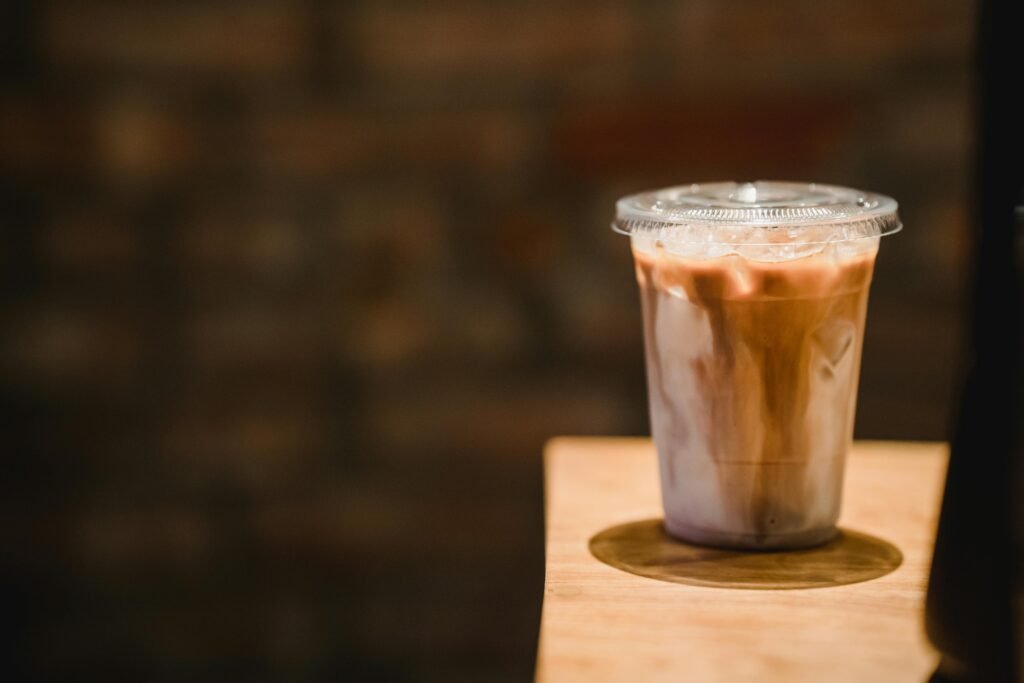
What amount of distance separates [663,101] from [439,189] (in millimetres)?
249

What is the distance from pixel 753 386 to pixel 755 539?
0.09m

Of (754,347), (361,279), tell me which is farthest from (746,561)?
(361,279)

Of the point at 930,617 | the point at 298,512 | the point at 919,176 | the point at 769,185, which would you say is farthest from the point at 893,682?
the point at 298,512

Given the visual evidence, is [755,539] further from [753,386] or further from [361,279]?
[361,279]

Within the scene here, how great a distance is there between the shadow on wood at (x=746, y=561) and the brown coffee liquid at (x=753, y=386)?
0.04 ft

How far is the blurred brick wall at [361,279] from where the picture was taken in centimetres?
140

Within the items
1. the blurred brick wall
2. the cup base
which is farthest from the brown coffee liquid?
the blurred brick wall

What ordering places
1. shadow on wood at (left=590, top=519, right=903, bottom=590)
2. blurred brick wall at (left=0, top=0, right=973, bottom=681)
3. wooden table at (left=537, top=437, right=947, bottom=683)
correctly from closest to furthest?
wooden table at (left=537, top=437, right=947, bottom=683), shadow on wood at (left=590, top=519, right=903, bottom=590), blurred brick wall at (left=0, top=0, right=973, bottom=681)

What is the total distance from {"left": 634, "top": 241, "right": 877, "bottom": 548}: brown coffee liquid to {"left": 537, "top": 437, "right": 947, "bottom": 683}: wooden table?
3cm

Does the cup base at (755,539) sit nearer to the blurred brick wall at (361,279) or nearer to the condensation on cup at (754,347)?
the condensation on cup at (754,347)

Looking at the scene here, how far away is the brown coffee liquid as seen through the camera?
778 millimetres

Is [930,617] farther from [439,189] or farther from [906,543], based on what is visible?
[439,189]

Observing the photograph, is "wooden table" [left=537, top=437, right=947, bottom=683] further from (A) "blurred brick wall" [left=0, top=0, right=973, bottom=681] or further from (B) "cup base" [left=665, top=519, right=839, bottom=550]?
(A) "blurred brick wall" [left=0, top=0, right=973, bottom=681]

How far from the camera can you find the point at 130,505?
1.51 metres
